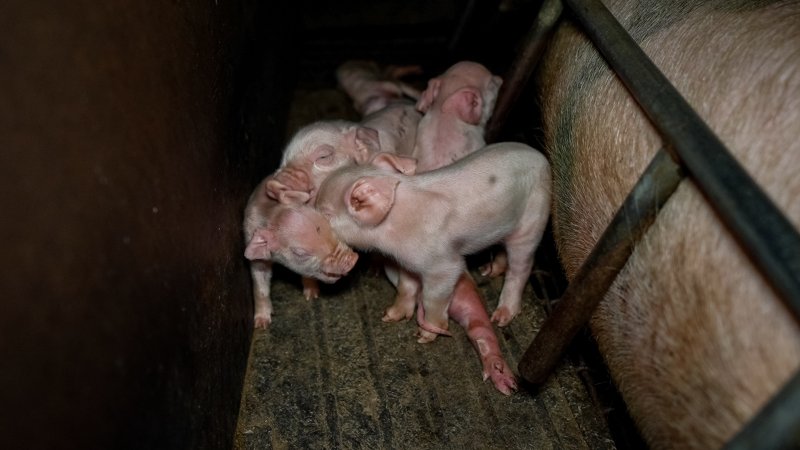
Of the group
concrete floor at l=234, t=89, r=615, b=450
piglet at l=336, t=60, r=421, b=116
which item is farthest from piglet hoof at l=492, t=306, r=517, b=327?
piglet at l=336, t=60, r=421, b=116

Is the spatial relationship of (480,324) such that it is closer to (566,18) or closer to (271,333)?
(271,333)

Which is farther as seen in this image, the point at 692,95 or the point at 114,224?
the point at 692,95

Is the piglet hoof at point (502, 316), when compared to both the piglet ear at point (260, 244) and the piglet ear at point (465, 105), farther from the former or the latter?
the piglet ear at point (260, 244)

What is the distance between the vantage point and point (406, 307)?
2.83 metres

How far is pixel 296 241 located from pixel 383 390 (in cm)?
65

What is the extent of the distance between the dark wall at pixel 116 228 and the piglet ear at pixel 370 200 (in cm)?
46

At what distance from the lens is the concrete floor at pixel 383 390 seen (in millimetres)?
2375

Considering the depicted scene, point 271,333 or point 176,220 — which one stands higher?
point 176,220

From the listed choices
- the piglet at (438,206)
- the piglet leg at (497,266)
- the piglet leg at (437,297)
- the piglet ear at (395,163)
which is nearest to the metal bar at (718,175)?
the piglet at (438,206)

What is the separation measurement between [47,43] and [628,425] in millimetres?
2166

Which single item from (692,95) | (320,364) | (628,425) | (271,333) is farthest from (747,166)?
(271,333)

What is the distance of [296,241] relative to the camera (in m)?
2.38

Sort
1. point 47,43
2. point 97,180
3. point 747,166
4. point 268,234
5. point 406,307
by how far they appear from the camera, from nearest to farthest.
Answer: point 47,43
point 97,180
point 747,166
point 268,234
point 406,307

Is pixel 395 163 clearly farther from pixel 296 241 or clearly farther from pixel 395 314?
pixel 395 314
